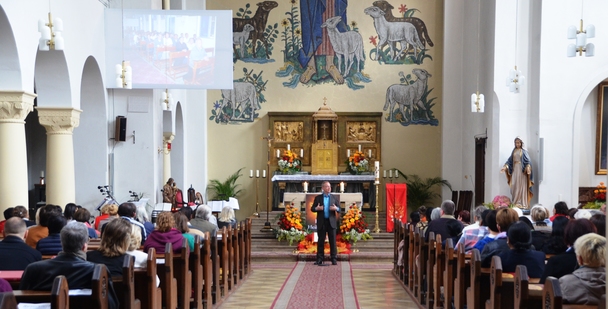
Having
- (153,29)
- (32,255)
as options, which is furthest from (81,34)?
(32,255)

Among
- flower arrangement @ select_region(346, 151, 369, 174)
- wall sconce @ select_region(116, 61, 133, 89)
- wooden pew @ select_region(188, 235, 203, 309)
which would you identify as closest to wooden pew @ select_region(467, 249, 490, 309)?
wooden pew @ select_region(188, 235, 203, 309)

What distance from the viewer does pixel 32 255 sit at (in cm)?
607

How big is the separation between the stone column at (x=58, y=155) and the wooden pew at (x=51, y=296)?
8.64 meters

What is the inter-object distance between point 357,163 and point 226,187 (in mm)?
4059

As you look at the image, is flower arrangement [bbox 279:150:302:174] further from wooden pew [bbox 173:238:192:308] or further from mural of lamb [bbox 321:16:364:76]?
wooden pew [bbox 173:238:192:308]

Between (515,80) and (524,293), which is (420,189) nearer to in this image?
(515,80)

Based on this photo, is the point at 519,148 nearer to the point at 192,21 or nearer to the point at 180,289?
the point at 192,21

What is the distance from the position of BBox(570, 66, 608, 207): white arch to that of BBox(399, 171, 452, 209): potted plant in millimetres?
5611

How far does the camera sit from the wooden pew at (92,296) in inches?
176

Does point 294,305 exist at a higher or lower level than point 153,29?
lower

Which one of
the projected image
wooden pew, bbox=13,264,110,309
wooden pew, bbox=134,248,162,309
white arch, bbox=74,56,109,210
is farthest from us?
white arch, bbox=74,56,109,210

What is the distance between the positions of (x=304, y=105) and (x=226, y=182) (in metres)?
3.27

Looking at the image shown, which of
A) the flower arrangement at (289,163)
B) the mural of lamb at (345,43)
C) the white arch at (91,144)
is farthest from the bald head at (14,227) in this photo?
the mural of lamb at (345,43)

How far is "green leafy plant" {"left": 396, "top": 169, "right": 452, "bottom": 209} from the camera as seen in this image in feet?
69.8
